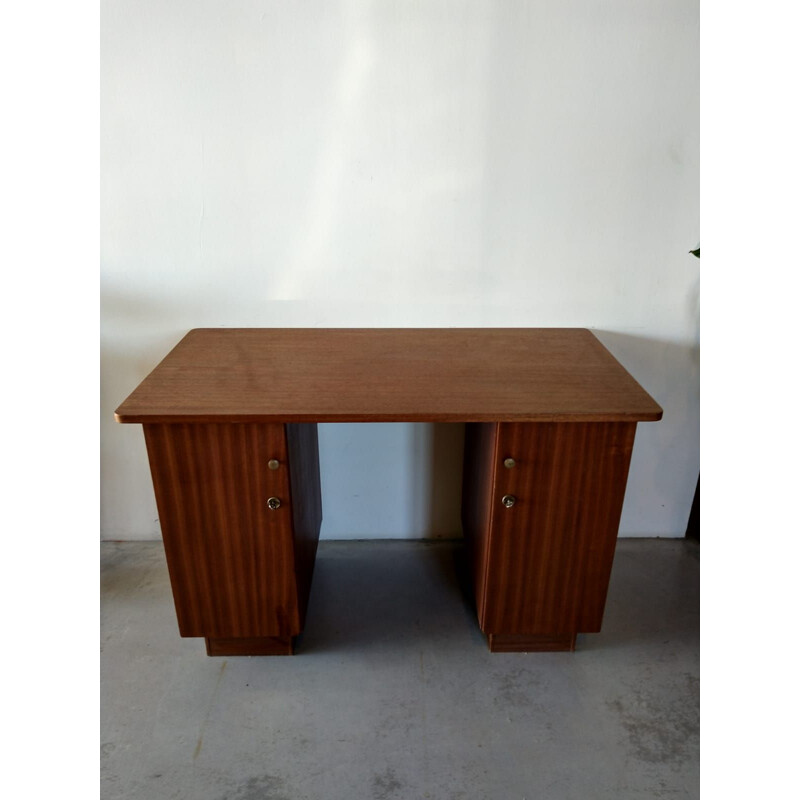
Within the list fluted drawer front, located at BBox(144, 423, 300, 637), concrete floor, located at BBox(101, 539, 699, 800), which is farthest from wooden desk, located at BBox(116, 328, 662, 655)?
concrete floor, located at BBox(101, 539, 699, 800)

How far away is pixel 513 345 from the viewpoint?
6.21 ft

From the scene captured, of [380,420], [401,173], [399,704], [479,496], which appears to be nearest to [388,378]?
[380,420]

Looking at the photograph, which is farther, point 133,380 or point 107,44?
point 133,380

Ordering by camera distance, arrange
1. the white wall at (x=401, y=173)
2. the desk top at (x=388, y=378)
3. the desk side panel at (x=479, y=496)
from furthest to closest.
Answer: the white wall at (x=401, y=173)
the desk side panel at (x=479, y=496)
the desk top at (x=388, y=378)

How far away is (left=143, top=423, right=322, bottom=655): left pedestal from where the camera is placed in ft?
5.02

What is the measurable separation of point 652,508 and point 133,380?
184 centimetres

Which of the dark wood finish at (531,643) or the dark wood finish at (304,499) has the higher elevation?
the dark wood finish at (304,499)

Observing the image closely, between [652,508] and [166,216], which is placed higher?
[166,216]

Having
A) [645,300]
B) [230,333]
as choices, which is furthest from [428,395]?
[645,300]

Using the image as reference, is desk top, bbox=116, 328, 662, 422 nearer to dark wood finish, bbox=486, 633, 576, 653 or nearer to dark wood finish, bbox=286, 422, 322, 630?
dark wood finish, bbox=286, 422, 322, 630

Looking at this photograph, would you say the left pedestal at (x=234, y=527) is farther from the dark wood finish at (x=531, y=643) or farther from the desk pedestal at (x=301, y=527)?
the dark wood finish at (x=531, y=643)

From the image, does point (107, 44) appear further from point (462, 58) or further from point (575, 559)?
point (575, 559)

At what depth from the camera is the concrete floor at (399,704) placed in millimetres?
1497

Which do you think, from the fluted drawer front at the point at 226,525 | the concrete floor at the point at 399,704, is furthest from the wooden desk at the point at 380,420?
the concrete floor at the point at 399,704
